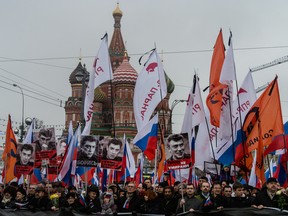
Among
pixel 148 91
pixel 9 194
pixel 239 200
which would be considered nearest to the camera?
pixel 239 200

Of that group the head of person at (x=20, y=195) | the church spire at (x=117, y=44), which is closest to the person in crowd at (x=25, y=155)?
the head of person at (x=20, y=195)

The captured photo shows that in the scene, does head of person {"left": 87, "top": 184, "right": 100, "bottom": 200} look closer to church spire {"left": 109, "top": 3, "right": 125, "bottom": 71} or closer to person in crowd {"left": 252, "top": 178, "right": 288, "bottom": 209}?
person in crowd {"left": 252, "top": 178, "right": 288, "bottom": 209}

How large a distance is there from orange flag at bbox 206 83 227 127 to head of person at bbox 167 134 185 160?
1433 millimetres

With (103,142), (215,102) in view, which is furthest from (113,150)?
(215,102)

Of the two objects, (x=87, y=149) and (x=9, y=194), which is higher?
(x=87, y=149)

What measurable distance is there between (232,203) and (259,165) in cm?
229

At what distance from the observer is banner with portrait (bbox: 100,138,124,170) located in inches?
498

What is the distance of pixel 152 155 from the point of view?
42.2 ft

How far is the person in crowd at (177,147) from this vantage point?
385 inches

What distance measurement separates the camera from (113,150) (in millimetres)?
12852

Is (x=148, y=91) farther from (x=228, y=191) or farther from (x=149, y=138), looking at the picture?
(x=228, y=191)

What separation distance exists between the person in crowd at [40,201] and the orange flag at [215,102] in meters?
3.73

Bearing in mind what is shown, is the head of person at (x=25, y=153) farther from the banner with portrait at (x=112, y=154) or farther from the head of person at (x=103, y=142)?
the banner with portrait at (x=112, y=154)

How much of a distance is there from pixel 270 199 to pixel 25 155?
7814 mm
